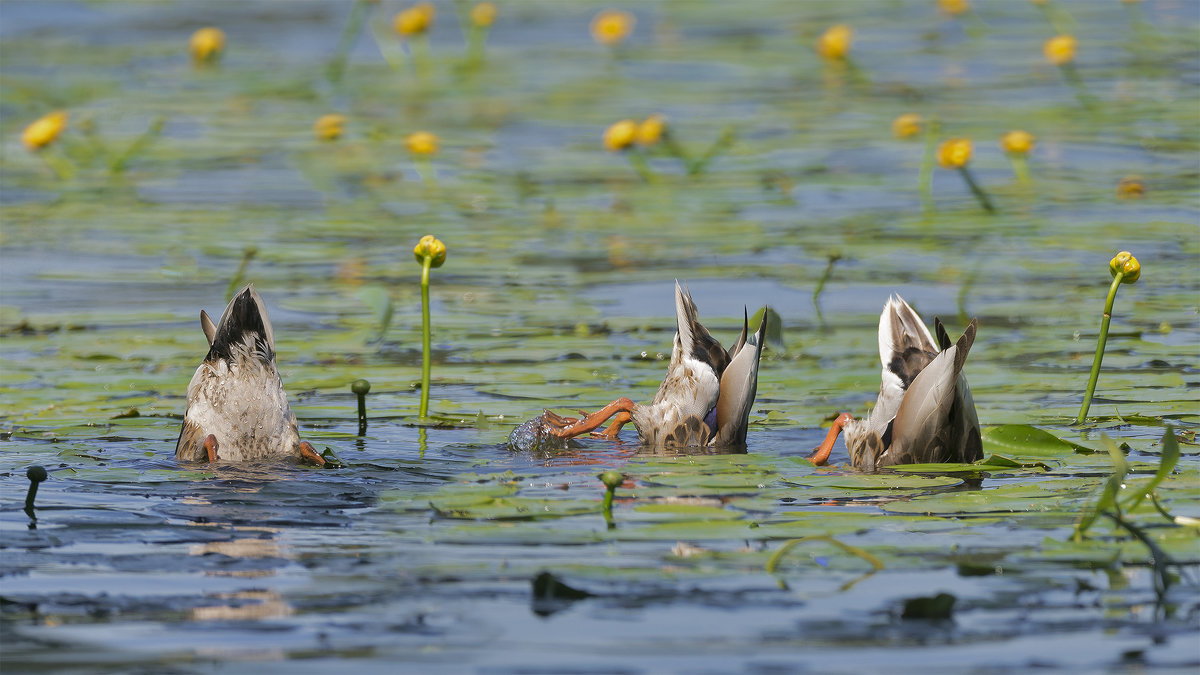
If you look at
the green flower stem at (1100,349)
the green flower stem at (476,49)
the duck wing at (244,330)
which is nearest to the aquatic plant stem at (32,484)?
the duck wing at (244,330)

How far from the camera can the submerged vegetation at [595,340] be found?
3.73m

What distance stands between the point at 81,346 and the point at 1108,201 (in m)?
5.46

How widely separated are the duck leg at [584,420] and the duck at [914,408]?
65 cm

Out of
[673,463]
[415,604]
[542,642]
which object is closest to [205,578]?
[415,604]

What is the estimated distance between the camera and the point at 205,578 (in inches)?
158

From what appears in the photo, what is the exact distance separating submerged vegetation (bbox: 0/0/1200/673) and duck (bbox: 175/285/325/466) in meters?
0.17

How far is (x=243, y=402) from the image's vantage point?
548cm

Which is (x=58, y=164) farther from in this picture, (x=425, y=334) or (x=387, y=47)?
(x=425, y=334)

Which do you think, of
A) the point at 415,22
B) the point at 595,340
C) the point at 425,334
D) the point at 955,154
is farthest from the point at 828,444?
the point at 415,22

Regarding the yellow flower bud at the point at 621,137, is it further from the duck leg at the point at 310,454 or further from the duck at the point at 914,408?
A: the duck leg at the point at 310,454

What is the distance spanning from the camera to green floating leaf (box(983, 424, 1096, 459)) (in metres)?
5.06

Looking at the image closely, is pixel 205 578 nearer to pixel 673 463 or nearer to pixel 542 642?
pixel 542 642

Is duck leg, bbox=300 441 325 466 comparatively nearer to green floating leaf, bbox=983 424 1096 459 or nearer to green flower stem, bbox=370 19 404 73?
green floating leaf, bbox=983 424 1096 459

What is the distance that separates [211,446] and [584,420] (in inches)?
46.0
